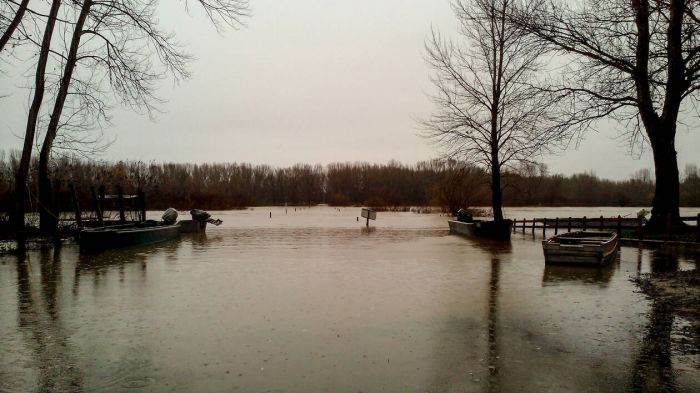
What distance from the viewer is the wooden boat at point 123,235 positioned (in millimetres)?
17594

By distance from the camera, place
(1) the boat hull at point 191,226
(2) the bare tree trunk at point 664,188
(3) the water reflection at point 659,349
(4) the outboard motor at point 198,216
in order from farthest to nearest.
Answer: (4) the outboard motor at point 198,216 → (1) the boat hull at point 191,226 → (2) the bare tree trunk at point 664,188 → (3) the water reflection at point 659,349

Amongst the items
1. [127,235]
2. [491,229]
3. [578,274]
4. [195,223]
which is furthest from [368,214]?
[578,274]

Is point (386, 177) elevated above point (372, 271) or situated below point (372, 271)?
above

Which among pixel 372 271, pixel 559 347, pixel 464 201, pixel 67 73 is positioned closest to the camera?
pixel 559 347

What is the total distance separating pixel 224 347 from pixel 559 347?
3835mm

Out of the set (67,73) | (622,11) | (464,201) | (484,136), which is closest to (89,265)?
(67,73)

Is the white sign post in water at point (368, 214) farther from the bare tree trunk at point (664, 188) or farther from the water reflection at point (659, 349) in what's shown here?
the water reflection at point (659, 349)

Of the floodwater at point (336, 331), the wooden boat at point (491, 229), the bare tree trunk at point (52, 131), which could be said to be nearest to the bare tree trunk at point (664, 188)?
the wooden boat at point (491, 229)

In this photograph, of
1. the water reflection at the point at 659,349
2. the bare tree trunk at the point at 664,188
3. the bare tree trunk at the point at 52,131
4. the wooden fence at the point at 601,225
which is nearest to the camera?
the water reflection at the point at 659,349

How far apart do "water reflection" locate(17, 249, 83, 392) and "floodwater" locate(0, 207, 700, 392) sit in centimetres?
2

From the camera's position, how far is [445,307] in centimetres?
869

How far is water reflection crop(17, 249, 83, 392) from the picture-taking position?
16.5ft

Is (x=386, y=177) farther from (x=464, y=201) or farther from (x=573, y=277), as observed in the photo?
(x=573, y=277)

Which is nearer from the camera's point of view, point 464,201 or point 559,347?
point 559,347
